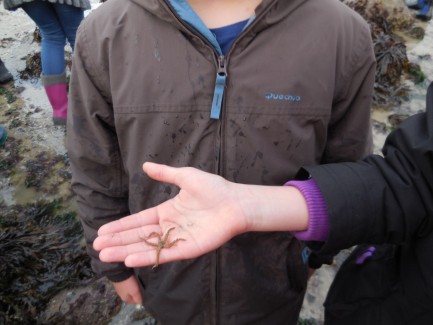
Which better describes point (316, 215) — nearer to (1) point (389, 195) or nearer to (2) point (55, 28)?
(1) point (389, 195)

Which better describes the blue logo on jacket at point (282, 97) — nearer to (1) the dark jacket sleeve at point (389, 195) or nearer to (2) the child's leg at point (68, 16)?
(1) the dark jacket sleeve at point (389, 195)

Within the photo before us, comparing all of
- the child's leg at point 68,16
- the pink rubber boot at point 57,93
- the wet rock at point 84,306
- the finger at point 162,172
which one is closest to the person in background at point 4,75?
the pink rubber boot at point 57,93

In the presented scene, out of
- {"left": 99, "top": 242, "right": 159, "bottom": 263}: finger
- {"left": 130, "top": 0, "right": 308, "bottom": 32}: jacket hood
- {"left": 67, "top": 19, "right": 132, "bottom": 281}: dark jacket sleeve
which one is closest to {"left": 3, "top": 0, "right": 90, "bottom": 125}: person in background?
{"left": 67, "top": 19, "right": 132, "bottom": 281}: dark jacket sleeve

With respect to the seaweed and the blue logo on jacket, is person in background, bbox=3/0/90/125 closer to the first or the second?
the seaweed

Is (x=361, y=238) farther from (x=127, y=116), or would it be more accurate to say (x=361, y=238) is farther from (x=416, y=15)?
(x=416, y=15)

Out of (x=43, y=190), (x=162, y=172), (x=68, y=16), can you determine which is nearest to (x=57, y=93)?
(x=68, y=16)

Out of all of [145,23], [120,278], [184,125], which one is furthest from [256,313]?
[145,23]
